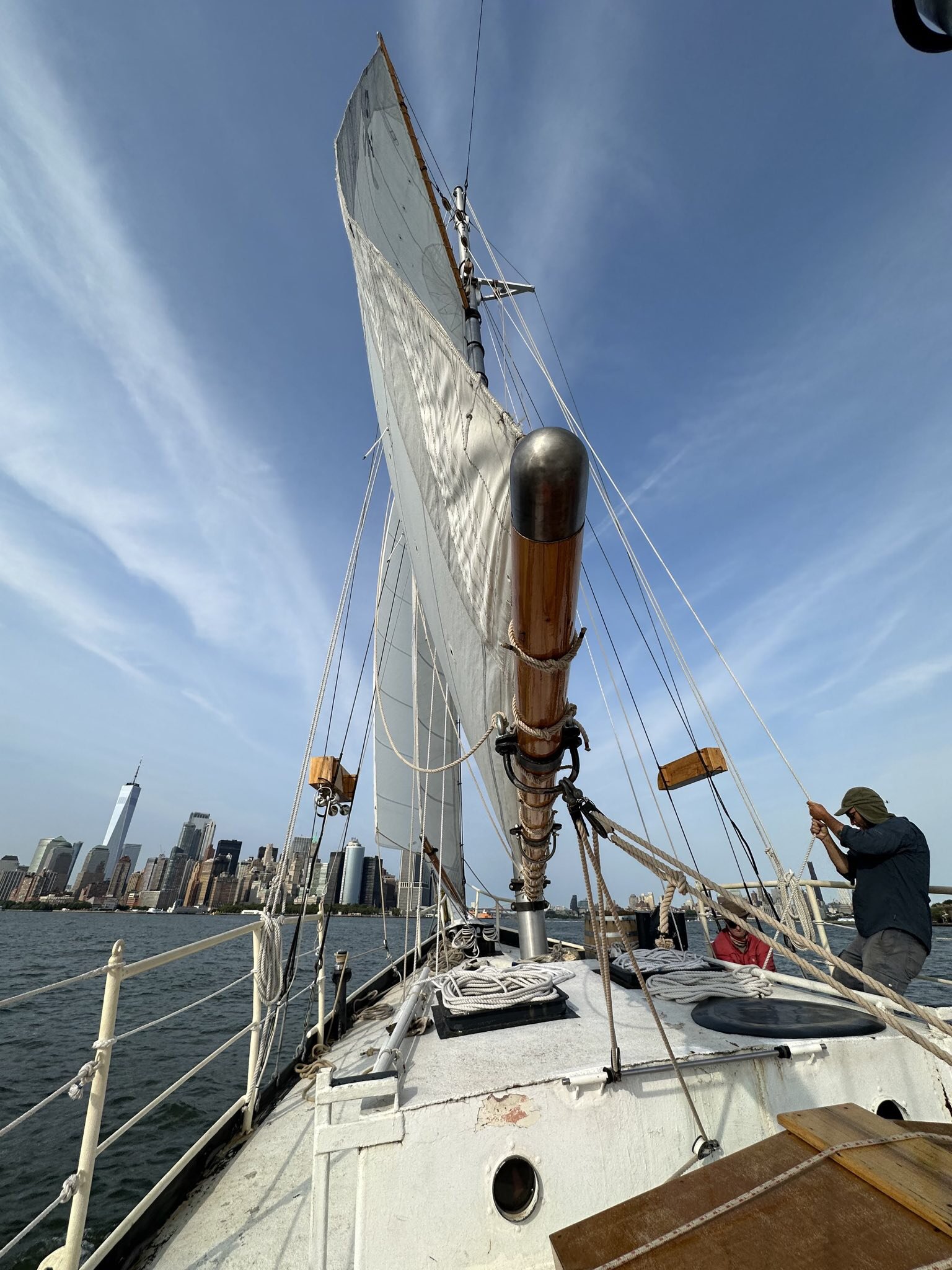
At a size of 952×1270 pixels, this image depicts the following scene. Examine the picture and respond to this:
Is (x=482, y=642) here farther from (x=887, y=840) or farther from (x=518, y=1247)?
(x=887, y=840)

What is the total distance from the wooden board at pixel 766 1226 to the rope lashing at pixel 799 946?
0.35 meters

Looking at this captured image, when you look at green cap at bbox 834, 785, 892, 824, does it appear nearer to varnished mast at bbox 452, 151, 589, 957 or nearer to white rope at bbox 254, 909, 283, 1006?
varnished mast at bbox 452, 151, 589, 957

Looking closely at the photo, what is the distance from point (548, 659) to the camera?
89.0 inches

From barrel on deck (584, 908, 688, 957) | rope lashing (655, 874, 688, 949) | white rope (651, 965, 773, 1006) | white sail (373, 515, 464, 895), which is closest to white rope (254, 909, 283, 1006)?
white rope (651, 965, 773, 1006)

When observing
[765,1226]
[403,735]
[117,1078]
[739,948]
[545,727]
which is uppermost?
[403,735]

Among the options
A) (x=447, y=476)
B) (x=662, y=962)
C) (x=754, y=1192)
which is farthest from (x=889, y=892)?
(x=447, y=476)

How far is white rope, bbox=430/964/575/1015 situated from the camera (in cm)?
303

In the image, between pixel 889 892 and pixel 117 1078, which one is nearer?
pixel 889 892

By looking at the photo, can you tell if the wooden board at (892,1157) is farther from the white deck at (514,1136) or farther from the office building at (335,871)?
the office building at (335,871)

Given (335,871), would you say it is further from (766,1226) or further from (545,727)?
(766,1226)

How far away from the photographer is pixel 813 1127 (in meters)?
1.26

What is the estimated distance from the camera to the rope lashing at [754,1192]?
1.04 metres

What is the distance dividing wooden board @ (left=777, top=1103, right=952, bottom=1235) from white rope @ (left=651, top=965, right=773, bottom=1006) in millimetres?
2245

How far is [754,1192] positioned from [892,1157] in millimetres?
301
